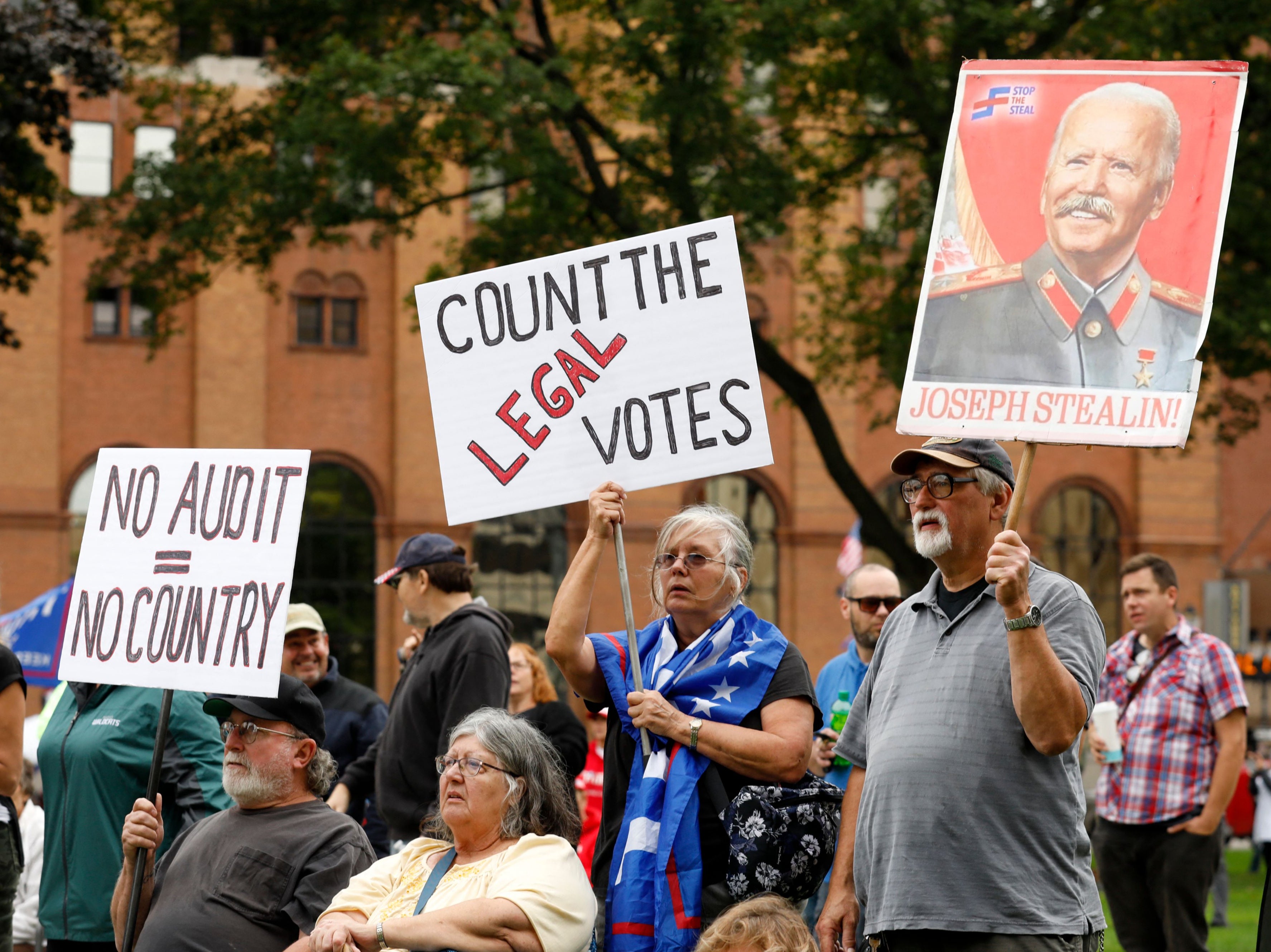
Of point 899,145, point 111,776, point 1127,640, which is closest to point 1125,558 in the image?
point 899,145

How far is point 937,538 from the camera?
14.2ft

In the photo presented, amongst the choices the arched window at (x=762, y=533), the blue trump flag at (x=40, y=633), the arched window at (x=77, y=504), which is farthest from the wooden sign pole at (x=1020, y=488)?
the arched window at (x=762, y=533)


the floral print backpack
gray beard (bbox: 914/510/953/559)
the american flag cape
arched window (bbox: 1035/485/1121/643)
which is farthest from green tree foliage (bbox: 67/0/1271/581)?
arched window (bbox: 1035/485/1121/643)

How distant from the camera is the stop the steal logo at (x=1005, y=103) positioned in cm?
434

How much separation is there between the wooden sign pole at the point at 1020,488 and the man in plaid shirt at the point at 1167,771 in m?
3.63

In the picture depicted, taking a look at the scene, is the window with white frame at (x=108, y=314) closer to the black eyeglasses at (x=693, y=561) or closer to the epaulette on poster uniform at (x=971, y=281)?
the black eyeglasses at (x=693, y=561)

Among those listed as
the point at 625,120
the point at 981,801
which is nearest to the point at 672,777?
the point at 981,801

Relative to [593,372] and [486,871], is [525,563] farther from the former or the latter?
[486,871]

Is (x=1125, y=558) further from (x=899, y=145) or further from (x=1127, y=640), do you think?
(x=1127, y=640)

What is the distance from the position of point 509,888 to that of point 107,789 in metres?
2.05

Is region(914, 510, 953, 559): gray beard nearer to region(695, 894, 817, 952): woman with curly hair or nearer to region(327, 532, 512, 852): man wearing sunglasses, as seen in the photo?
region(695, 894, 817, 952): woman with curly hair

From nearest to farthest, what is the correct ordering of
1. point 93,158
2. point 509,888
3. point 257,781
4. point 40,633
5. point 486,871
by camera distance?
1. point 509,888
2. point 486,871
3. point 257,781
4. point 40,633
5. point 93,158

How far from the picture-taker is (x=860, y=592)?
7.14m

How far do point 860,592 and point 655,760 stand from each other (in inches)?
107
